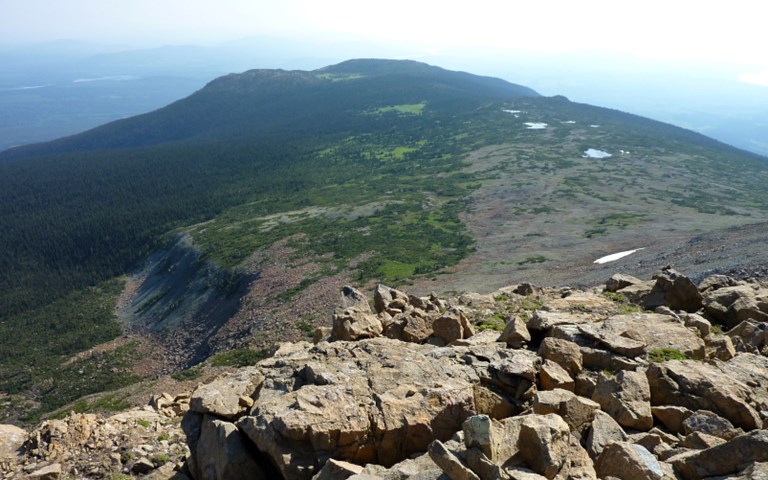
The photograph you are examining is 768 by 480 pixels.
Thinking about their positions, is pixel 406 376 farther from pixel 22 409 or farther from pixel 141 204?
pixel 141 204

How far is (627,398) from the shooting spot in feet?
38.3

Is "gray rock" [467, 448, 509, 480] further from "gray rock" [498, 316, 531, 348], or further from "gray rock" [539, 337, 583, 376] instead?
"gray rock" [498, 316, 531, 348]

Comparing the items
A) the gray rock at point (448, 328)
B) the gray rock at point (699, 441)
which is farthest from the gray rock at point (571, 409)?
the gray rock at point (448, 328)

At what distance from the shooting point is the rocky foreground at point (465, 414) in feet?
29.7

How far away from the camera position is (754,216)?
72.0m

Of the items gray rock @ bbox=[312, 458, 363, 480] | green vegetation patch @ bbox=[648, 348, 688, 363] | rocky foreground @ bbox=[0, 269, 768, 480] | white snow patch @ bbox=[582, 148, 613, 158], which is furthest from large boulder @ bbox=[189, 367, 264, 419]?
white snow patch @ bbox=[582, 148, 613, 158]

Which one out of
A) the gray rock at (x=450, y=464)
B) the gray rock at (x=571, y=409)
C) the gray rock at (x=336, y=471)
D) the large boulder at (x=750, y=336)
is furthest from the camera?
the large boulder at (x=750, y=336)

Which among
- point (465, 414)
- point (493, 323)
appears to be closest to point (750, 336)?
point (493, 323)

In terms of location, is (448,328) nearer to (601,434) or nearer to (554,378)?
(554,378)

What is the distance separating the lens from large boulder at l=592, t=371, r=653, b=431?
1118cm

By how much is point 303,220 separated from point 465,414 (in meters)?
68.7

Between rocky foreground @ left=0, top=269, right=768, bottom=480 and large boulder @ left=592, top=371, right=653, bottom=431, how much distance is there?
33mm

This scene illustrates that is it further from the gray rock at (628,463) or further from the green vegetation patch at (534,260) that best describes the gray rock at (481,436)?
the green vegetation patch at (534,260)

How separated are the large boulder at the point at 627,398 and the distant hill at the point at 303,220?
28409 mm
